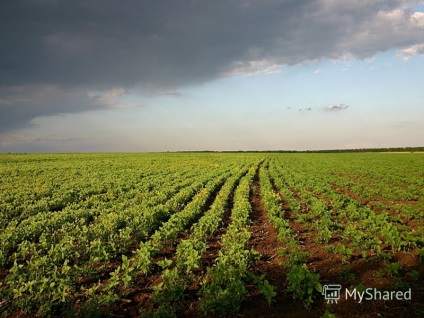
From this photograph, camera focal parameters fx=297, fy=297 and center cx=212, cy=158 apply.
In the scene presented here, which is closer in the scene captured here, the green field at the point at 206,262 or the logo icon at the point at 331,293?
the green field at the point at 206,262

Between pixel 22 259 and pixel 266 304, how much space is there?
689 centimetres

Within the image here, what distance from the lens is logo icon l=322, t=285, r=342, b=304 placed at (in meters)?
5.71

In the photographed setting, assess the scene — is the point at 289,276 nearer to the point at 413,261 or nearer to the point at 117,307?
the point at 117,307

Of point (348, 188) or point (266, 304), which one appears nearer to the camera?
point (266, 304)

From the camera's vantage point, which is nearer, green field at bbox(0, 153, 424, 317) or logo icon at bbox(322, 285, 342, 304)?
green field at bbox(0, 153, 424, 317)

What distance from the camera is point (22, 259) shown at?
27.4 ft

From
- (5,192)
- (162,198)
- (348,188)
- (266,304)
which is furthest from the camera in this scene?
(348,188)

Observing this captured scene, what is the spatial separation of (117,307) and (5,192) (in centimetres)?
1603

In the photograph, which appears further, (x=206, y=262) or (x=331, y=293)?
(x=206, y=262)

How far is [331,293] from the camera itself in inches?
234

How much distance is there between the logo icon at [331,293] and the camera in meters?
5.71

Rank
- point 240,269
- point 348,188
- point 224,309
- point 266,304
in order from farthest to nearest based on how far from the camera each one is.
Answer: point 348,188 → point 240,269 → point 266,304 → point 224,309

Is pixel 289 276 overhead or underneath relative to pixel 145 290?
overhead

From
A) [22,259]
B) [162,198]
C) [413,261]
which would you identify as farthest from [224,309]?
[162,198]
